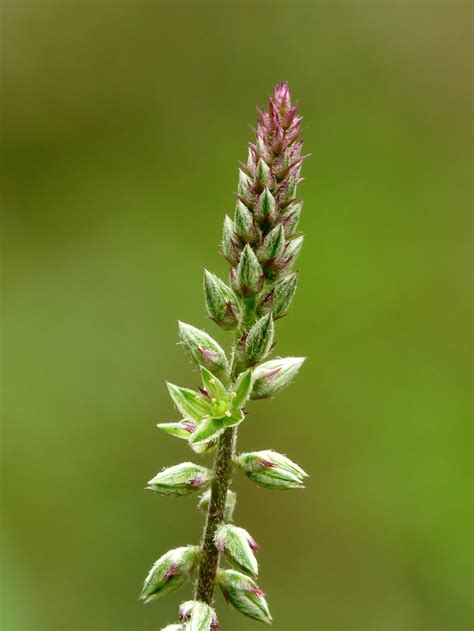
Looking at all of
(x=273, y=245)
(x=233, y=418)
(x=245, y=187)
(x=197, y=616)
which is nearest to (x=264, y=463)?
(x=233, y=418)

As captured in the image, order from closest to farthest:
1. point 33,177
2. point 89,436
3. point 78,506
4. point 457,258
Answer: point 78,506 < point 89,436 < point 457,258 < point 33,177

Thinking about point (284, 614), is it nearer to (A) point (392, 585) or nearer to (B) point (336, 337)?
(A) point (392, 585)

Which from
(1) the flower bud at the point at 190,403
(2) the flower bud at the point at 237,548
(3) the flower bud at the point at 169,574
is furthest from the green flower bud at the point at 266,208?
(3) the flower bud at the point at 169,574

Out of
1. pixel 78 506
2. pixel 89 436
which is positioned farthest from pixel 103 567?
pixel 89 436

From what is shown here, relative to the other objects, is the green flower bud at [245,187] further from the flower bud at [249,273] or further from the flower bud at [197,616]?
the flower bud at [197,616]

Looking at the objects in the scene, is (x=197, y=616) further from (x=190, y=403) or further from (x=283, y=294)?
(x=283, y=294)

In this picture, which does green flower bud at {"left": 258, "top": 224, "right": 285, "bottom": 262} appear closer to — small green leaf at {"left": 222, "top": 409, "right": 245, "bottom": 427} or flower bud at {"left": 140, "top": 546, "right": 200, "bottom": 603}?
small green leaf at {"left": 222, "top": 409, "right": 245, "bottom": 427}
